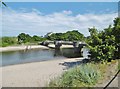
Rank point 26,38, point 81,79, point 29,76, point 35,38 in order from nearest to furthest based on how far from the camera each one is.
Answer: point 81,79 → point 29,76 → point 26,38 → point 35,38

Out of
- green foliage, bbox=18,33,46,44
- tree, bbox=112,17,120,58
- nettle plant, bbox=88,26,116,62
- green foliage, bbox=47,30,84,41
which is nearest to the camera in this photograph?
nettle plant, bbox=88,26,116,62

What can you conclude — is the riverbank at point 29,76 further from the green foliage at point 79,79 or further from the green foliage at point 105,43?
the green foliage at point 105,43

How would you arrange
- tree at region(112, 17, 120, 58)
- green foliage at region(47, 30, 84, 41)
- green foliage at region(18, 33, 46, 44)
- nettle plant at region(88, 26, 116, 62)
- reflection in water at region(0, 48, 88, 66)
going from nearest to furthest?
nettle plant at region(88, 26, 116, 62)
tree at region(112, 17, 120, 58)
reflection in water at region(0, 48, 88, 66)
green foliage at region(18, 33, 46, 44)
green foliage at region(47, 30, 84, 41)

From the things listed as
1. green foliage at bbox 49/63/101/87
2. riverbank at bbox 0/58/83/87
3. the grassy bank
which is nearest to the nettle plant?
riverbank at bbox 0/58/83/87

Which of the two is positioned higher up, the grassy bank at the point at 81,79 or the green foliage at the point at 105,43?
the green foliage at the point at 105,43

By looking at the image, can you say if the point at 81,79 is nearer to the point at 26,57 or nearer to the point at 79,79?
the point at 79,79

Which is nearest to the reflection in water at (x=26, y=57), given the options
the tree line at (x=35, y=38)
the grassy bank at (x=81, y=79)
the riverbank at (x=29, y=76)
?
the riverbank at (x=29, y=76)

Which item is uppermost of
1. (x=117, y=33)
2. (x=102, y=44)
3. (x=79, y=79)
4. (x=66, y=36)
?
(x=66, y=36)

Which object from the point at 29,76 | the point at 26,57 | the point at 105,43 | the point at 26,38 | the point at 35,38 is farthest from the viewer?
the point at 35,38

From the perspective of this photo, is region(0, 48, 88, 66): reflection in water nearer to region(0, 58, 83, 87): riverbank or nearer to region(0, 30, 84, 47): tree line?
region(0, 58, 83, 87): riverbank

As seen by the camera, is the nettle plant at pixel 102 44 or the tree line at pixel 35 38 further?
the tree line at pixel 35 38

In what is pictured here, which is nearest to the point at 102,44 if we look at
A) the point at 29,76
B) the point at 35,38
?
the point at 29,76

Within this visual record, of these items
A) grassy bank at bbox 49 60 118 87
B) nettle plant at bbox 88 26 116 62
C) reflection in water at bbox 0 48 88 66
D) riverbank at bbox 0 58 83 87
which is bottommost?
reflection in water at bbox 0 48 88 66

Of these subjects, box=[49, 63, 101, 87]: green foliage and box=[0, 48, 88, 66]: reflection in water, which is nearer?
box=[49, 63, 101, 87]: green foliage
